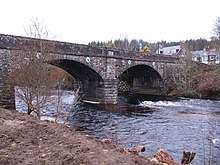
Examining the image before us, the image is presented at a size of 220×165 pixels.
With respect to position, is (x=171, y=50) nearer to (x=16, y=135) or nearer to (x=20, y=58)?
(x=20, y=58)

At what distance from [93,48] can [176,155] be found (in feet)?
55.2

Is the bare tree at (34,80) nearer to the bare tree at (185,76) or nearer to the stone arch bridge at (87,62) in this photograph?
the stone arch bridge at (87,62)

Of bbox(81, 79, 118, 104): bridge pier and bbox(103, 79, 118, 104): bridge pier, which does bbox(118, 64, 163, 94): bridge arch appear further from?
bbox(103, 79, 118, 104): bridge pier

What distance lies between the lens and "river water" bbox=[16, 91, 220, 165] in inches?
447

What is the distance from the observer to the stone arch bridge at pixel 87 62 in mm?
17875

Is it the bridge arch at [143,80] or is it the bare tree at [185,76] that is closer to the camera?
the bare tree at [185,76]

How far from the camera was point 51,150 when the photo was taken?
574 centimetres

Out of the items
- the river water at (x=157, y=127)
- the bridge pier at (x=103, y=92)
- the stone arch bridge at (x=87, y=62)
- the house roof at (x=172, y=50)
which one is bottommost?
the river water at (x=157, y=127)

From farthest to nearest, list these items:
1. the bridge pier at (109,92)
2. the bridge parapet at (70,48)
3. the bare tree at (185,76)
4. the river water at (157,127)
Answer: the bare tree at (185,76), the bridge pier at (109,92), the bridge parapet at (70,48), the river water at (157,127)

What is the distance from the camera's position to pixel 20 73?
47.3 ft

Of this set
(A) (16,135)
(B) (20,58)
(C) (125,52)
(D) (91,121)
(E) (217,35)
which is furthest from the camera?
(E) (217,35)

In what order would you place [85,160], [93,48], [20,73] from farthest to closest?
[93,48] < [20,73] < [85,160]

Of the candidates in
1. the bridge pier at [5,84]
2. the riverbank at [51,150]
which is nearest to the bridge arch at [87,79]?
the bridge pier at [5,84]

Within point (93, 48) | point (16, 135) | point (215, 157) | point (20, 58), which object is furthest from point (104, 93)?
point (16, 135)
